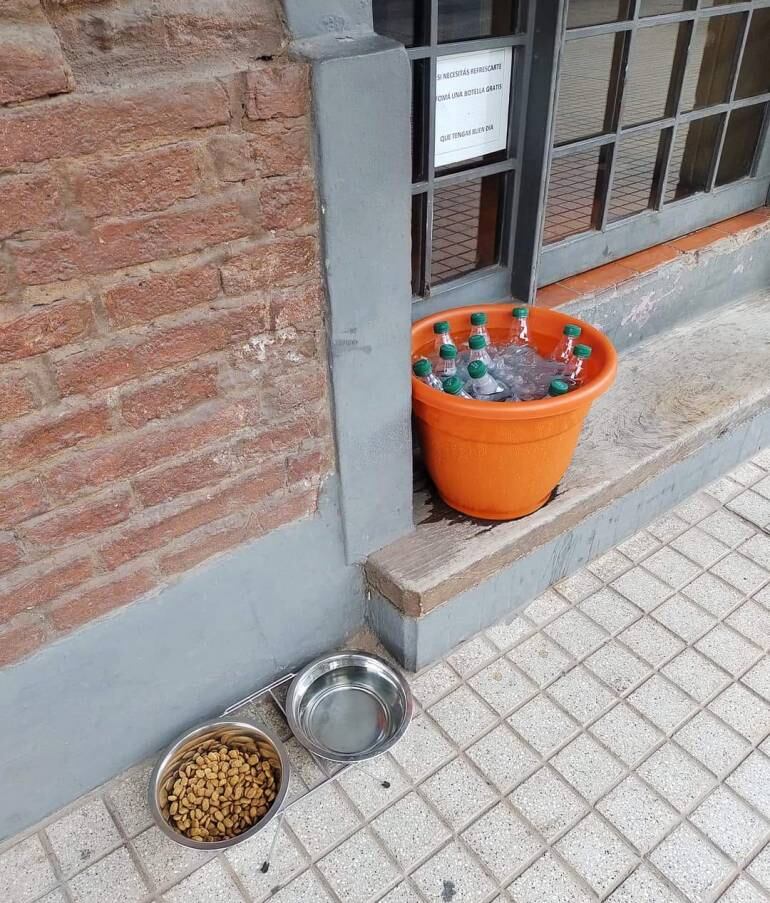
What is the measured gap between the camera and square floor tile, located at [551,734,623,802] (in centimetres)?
197

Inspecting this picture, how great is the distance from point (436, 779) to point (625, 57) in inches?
96.0

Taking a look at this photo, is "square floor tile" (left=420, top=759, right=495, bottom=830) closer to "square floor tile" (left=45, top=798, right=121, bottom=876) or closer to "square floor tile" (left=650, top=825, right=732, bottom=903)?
"square floor tile" (left=650, top=825, right=732, bottom=903)

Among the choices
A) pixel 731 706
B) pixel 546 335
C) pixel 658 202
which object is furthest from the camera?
pixel 658 202

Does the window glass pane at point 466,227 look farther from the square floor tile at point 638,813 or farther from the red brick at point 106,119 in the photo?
the square floor tile at point 638,813

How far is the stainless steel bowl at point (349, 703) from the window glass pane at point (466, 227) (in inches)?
50.8

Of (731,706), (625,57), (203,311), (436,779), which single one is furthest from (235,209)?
(731,706)

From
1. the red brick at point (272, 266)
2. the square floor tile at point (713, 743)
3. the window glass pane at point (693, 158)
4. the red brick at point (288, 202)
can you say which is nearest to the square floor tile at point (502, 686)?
the square floor tile at point (713, 743)

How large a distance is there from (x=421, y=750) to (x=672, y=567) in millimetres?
1181

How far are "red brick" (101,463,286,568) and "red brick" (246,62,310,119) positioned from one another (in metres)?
0.82

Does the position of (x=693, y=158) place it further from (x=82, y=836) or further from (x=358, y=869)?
(x=82, y=836)

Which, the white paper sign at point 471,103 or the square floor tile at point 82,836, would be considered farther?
the white paper sign at point 471,103

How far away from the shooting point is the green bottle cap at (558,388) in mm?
2055

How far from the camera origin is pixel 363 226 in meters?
1.67

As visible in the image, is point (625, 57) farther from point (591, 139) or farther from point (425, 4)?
point (425, 4)
